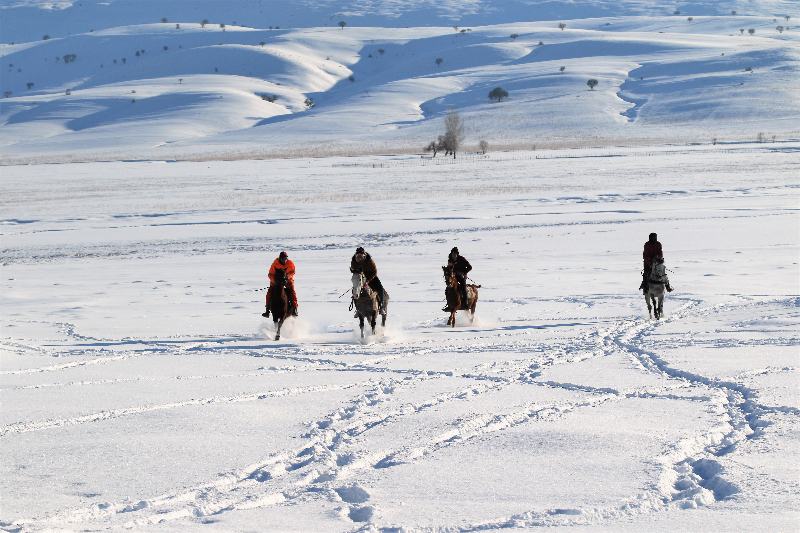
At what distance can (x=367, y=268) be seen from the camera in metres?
12.4

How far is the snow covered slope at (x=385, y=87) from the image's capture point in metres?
81.1

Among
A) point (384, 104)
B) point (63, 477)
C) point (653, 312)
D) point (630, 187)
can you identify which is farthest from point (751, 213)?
point (384, 104)

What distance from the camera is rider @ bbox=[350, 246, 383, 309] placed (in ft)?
40.3

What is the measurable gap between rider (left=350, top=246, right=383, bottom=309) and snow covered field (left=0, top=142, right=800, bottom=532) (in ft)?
2.36

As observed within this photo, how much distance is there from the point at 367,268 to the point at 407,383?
353 centimetres

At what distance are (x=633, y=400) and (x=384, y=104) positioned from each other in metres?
104

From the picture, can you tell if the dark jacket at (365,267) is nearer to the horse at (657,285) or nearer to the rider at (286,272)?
the rider at (286,272)

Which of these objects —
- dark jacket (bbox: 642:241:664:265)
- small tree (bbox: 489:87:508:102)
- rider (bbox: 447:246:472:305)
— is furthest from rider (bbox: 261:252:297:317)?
small tree (bbox: 489:87:508:102)

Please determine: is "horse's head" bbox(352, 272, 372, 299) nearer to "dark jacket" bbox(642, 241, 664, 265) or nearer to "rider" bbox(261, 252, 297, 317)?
"rider" bbox(261, 252, 297, 317)

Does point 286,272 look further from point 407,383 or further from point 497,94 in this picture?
point 497,94

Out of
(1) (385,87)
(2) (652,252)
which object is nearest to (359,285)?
(2) (652,252)

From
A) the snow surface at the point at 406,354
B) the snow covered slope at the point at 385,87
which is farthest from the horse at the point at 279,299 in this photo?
the snow covered slope at the point at 385,87

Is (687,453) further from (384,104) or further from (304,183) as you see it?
Answer: (384,104)

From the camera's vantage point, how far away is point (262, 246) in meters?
23.4
